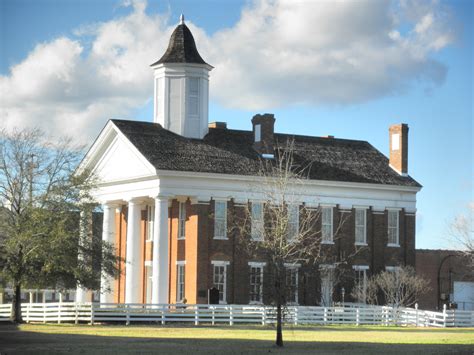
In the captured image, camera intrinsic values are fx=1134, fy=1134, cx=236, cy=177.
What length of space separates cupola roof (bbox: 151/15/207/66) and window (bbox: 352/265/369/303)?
15229 millimetres

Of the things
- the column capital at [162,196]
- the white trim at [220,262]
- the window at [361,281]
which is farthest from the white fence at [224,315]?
the column capital at [162,196]

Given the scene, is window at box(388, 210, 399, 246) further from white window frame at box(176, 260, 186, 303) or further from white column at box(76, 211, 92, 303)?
white column at box(76, 211, 92, 303)

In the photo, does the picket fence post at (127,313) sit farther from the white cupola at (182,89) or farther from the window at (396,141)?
the window at (396,141)

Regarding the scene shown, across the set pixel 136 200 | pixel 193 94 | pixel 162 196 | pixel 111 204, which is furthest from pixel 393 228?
pixel 111 204

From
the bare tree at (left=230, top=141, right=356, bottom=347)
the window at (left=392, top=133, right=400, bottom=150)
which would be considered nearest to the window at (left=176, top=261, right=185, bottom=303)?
the bare tree at (left=230, top=141, right=356, bottom=347)

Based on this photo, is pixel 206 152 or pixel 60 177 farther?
pixel 206 152

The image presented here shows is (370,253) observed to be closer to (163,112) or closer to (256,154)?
(256,154)

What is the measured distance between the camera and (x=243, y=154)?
64.8m

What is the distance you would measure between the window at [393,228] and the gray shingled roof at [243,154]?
1971mm

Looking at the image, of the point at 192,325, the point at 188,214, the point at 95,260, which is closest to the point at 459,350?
the point at 192,325

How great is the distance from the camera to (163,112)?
6612 centimetres

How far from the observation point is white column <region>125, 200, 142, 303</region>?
6375 cm

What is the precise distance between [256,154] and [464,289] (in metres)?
17.5

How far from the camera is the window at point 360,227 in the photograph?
67.4 metres
